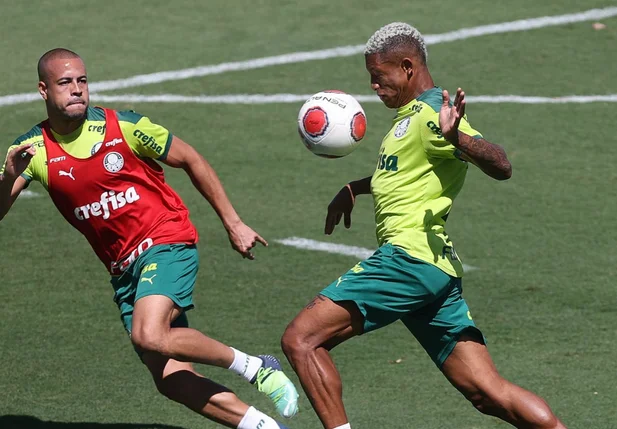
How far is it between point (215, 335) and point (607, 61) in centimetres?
893

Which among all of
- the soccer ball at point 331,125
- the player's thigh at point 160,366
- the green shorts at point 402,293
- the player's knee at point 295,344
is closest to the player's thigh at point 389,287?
the green shorts at point 402,293

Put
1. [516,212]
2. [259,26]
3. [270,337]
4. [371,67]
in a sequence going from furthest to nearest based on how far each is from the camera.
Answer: [259,26]
[516,212]
[270,337]
[371,67]

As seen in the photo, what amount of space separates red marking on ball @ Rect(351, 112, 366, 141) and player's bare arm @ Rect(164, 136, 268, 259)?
84cm

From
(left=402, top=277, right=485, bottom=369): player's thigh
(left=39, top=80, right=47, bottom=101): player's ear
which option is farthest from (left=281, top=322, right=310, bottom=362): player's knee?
(left=39, top=80, right=47, bottom=101): player's ear

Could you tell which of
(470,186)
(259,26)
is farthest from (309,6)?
(470,186)

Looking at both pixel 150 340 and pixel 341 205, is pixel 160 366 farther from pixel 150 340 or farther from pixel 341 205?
pixel 341 205

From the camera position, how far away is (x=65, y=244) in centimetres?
1141

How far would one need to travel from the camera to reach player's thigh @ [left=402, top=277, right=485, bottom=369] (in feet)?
21.5

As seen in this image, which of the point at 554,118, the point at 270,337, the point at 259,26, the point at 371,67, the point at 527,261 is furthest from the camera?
the point at 259,26

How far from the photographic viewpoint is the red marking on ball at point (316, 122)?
23.8 ft

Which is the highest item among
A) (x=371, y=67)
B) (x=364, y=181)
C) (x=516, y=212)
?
(x=371, y=67)

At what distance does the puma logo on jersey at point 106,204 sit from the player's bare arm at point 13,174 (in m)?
0.38

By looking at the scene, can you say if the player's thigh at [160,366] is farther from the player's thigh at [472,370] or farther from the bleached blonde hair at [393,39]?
the bleached blonde hair at [393,39]

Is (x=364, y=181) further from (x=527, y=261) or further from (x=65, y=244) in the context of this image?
(x=65, y=244)
